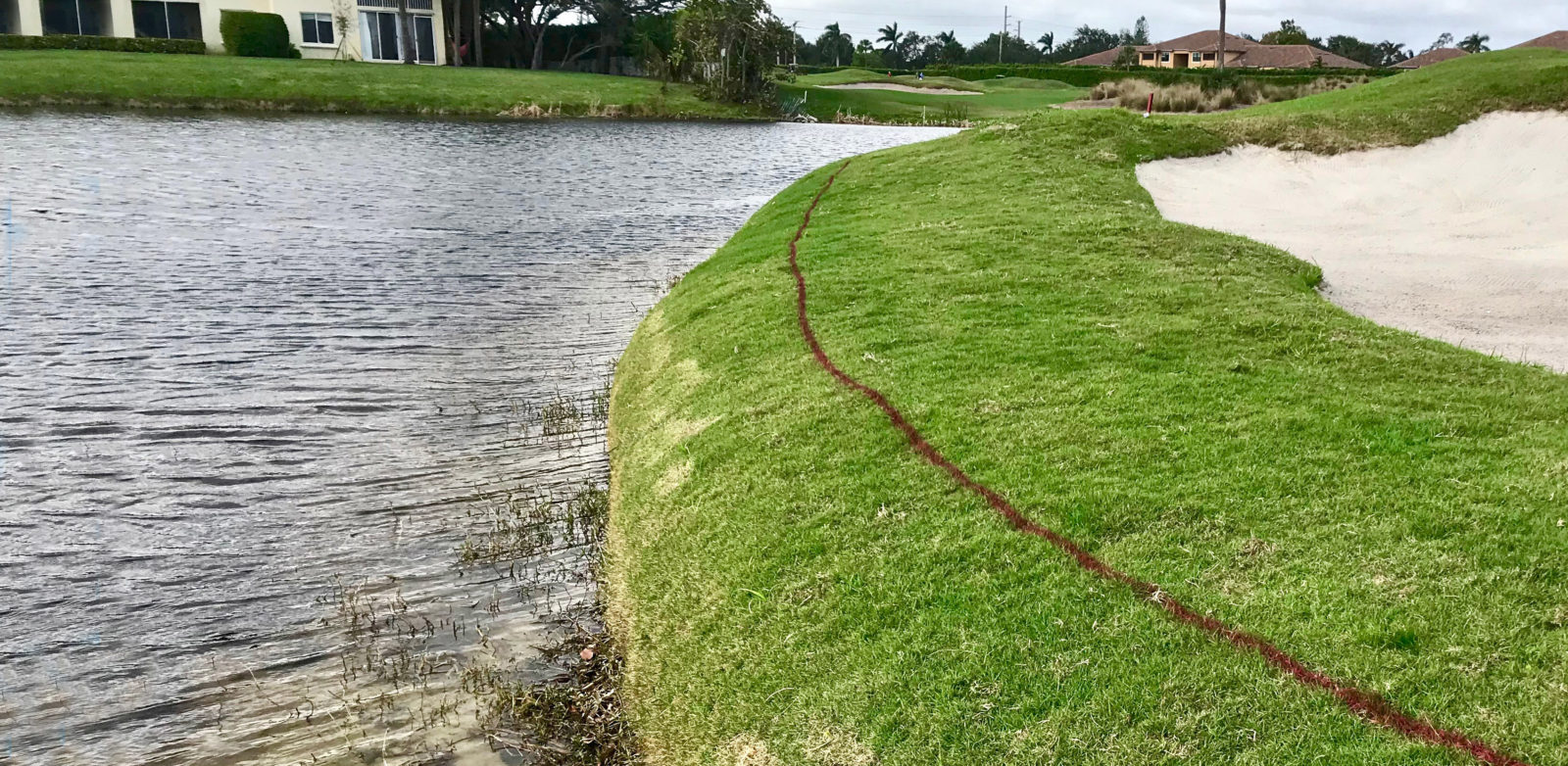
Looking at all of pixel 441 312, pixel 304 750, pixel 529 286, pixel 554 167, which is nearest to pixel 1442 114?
pixel 529 286

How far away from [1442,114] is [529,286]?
15558mm

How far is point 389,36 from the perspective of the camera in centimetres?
6231

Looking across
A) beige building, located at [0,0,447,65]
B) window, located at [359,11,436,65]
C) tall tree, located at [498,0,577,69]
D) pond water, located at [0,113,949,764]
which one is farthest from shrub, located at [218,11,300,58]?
pond water, located at [0,113,949,764]

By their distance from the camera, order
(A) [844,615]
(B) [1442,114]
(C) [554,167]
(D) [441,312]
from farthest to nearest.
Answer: (C) [554,167] < (B) [1442,114] < (D) [441,312] < (A) [844,615]

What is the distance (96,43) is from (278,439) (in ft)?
183

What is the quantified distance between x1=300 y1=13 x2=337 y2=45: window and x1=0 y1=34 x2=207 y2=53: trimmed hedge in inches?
218

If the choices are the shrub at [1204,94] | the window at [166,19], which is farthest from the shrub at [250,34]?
the shrub at [1204,94]

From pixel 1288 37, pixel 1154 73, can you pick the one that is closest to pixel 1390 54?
pixel 1288 37

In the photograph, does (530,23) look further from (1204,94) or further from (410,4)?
(1204,94)

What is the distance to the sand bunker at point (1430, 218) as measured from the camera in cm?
1034

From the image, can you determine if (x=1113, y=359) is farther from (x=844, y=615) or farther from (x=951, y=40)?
(x=951, y=40)

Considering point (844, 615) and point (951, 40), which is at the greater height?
point (951, 40)

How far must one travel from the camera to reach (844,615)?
212 inches

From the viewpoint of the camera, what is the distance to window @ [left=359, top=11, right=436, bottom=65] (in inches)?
2422
